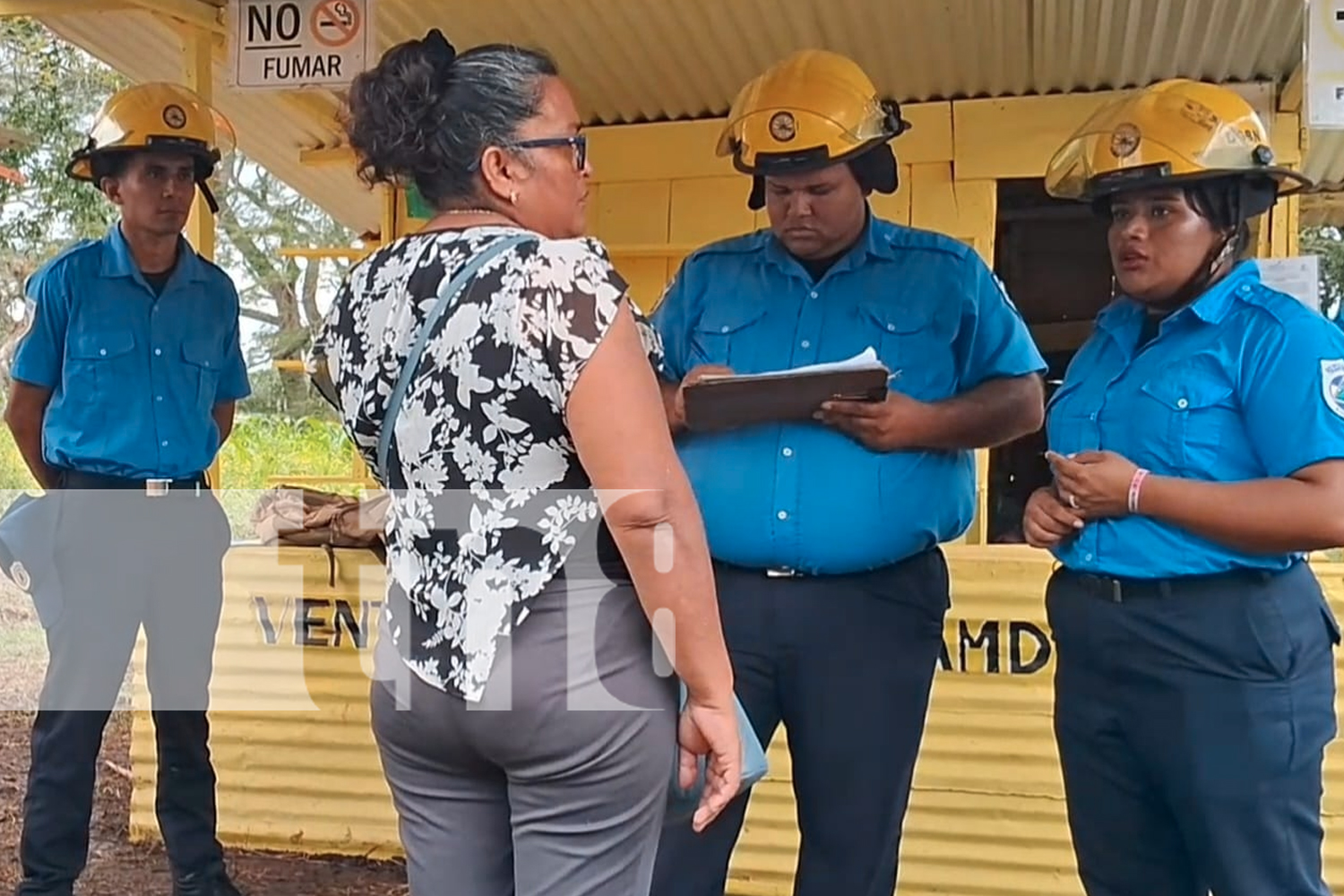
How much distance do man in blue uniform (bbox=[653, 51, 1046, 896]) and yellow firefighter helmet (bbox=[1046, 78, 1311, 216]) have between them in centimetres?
38

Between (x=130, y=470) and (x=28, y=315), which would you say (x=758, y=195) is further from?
(x=28, y=315)

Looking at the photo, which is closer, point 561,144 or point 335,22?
point 561,144

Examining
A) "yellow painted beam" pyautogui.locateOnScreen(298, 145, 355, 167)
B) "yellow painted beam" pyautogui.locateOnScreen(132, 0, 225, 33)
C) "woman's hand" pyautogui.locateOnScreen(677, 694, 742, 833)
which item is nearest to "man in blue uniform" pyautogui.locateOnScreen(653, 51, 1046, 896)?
"woman's hand" pyautogui.locateOnScreen(677, 694, 742, 833)

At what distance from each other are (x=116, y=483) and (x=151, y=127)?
887 millimetres

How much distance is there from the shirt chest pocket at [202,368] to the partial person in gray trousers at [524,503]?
178cm

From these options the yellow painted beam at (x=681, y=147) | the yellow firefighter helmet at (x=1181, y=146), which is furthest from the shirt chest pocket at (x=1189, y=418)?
the yellow painted beam at (x=681, y=147)

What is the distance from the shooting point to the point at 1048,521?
2230 mm

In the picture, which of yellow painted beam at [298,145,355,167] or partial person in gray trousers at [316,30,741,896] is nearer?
partial person in gray trousers at [316,30,741,896]

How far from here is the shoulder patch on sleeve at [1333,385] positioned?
1981mm

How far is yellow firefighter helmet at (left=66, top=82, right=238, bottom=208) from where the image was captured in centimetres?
327

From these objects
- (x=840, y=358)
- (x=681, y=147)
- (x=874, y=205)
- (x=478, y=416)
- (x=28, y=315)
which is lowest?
(x=478, y=416)

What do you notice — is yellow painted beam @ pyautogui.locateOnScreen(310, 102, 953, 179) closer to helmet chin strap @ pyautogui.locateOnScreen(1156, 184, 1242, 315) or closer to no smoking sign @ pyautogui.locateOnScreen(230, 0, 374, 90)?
no smoking sign @ pyautogui.locateOnScreen(230, 0, 374, 90)

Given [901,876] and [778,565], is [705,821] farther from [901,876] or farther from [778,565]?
[901,876]

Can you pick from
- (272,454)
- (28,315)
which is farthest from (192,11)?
(272,454)
